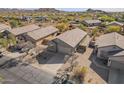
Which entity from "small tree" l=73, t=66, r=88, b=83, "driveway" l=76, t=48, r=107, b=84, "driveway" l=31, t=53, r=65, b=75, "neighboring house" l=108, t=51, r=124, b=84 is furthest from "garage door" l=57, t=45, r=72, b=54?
"neighboring house" l=108, t=51, r=124, b=84

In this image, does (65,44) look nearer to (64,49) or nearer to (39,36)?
(64,49)

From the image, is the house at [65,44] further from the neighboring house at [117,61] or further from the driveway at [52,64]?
the neighboring house at [117,61]

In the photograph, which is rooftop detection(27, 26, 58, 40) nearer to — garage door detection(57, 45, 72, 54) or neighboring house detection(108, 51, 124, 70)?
garage door detection(57, 45, 72, 54)

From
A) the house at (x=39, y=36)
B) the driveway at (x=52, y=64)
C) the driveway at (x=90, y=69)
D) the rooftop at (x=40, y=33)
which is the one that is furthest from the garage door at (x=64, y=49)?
the rooftop at (x=40, y=33)

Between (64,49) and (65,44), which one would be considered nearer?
(65,44)

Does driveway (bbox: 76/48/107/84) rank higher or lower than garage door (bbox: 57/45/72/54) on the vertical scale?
lower

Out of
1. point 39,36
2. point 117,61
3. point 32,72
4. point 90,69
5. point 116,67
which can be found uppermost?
point 39,36

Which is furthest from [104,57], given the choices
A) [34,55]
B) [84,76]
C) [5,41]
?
[5,41]

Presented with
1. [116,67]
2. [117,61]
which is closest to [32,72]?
[116,67]

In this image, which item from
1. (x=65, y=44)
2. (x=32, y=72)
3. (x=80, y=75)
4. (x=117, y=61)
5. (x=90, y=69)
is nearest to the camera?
(x=80, y=75)
